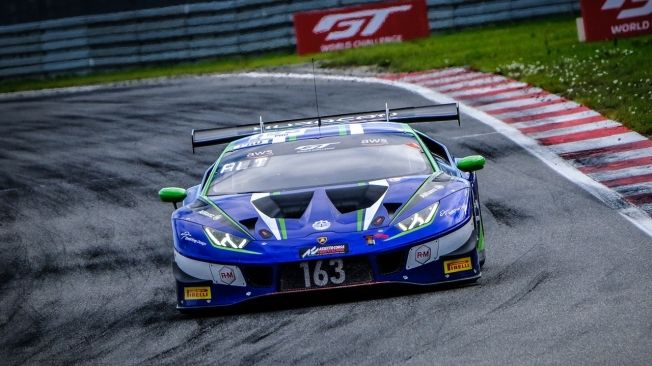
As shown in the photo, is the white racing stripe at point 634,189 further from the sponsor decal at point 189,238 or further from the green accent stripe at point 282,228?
the sponsor decal at point 189,238

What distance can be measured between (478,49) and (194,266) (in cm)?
1598

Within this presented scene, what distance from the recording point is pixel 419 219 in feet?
28.4

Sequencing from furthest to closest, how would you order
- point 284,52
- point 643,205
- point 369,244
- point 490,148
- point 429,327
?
point 284,52, point 490,148, point 643,205, point 369,244, point 429,327

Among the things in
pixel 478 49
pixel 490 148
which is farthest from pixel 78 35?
pixel 490 148

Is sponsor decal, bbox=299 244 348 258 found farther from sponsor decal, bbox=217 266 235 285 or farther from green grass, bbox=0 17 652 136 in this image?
green grass, bbox=0 17 652 136

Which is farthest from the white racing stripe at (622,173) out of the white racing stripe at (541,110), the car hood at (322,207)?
the white racing stripe at (541,110)

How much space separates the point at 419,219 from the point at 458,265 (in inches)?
15.0

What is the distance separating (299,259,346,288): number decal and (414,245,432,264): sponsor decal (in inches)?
18.8

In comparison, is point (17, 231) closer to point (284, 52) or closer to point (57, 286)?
point (57, 286)

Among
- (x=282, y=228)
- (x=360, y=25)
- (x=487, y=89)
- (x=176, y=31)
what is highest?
(x=176, y=31)

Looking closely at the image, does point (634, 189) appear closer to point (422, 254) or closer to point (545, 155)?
point (545, 155)

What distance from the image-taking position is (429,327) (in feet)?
24.9

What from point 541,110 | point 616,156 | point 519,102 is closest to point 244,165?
point 616,156

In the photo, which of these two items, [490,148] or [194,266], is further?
Result: [490,148]
